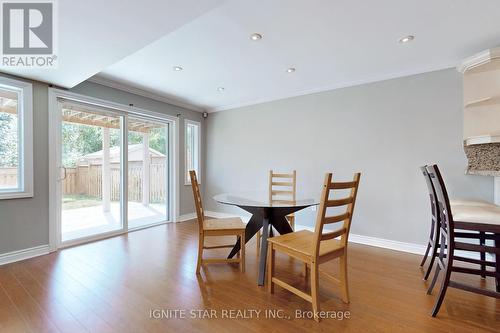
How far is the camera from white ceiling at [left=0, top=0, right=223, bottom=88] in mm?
1520

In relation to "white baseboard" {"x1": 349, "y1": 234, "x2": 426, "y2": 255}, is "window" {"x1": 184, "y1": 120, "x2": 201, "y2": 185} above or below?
above

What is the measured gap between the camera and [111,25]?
1.73 meters

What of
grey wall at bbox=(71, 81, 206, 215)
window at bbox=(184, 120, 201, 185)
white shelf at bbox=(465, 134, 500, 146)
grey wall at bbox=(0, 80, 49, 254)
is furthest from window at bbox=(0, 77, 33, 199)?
white shelf at bbox=(465, 134, 500, 146)

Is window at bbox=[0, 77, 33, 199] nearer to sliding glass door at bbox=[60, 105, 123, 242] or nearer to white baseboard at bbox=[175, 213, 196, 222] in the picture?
sliding glass door at bbox=[60, 105, 123, 242]

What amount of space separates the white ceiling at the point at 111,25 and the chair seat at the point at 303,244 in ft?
5.88

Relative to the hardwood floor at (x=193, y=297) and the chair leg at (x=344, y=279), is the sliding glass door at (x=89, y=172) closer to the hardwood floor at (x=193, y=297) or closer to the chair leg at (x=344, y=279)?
the hardwood floor at (x=193, y=297)

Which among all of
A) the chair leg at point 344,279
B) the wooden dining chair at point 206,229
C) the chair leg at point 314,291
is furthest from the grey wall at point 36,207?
the chair leg at point 344,279

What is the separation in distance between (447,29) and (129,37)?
2.81 m

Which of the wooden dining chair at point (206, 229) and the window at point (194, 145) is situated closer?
the wooden dining chair at point (206, 229)

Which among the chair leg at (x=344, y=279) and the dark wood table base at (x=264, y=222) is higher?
the dark wood table base at (x=264, y=222)

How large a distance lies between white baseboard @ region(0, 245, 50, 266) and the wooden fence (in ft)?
2.40

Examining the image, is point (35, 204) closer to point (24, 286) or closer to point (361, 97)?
point (24, 286)

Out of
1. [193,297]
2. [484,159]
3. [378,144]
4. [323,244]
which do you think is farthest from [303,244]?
[484,159]

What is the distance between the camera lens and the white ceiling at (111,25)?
152 centimetres
